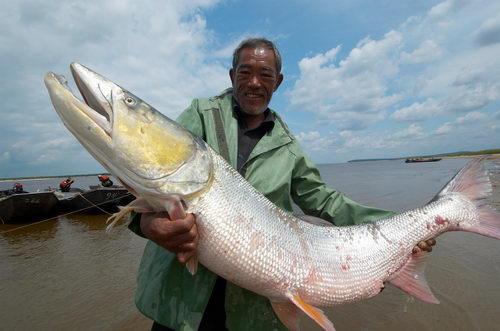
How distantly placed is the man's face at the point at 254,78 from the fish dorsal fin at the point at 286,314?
64.6 inches

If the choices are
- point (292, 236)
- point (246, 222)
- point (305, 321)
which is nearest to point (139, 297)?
point (246, 222)

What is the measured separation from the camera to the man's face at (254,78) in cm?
307

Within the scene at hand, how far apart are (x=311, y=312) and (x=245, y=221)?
85 centimetres

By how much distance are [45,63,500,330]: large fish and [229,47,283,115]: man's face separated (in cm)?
89

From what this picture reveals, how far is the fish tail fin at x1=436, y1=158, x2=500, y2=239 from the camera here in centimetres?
317

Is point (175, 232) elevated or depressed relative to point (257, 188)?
depressed

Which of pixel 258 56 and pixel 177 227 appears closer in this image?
pixel 177 227

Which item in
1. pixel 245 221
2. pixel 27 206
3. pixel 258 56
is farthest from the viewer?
pixel 27 206

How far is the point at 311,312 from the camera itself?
8.13ft

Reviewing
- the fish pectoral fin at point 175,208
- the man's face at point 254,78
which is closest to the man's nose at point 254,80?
the man's face at point 254,78

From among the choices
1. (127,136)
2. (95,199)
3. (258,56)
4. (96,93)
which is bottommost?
(95,199)

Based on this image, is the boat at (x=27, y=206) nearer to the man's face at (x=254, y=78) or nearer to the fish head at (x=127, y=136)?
the man's face at (x=254, y=78)

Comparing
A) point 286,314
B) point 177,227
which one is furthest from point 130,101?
point 286,314

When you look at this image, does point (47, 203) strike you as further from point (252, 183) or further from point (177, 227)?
point (177, 227)
